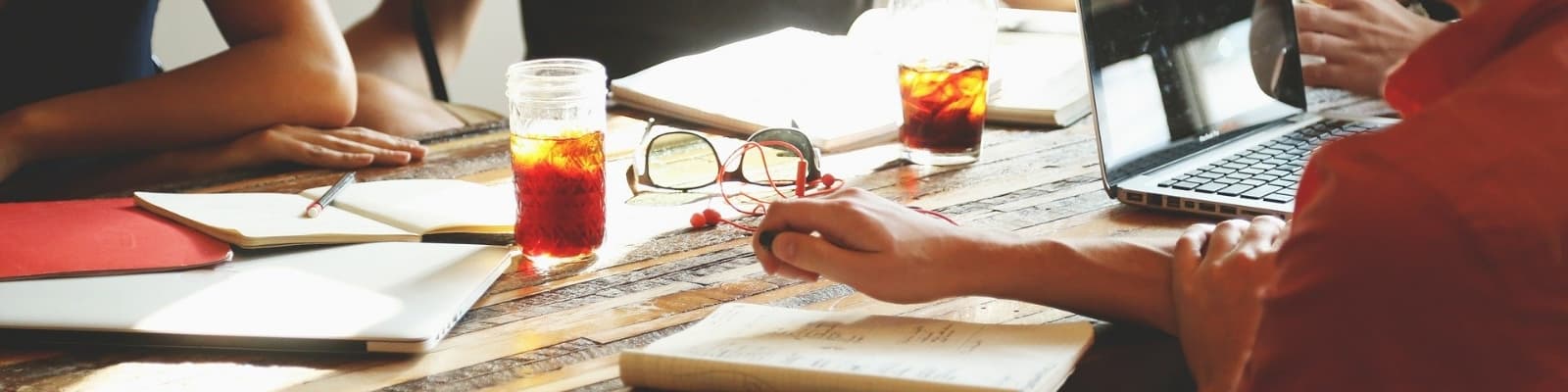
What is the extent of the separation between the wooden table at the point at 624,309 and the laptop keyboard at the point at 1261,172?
0.06m

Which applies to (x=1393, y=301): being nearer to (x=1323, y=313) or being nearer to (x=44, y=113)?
(x=1323, y=313)

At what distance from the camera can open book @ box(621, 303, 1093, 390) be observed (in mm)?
799

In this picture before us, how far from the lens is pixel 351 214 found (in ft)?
4.02

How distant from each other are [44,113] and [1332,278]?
147 cm

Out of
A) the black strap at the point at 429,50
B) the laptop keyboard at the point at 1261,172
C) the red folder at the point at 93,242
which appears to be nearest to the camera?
the red folder at the point at 93,242

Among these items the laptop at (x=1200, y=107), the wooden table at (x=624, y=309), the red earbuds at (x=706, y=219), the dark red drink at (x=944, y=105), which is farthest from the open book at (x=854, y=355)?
the dark red drink at (x=944, y=105)

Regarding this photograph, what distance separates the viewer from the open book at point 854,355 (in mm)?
799

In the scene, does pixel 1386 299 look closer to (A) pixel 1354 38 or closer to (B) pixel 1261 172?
(B) pixel 1261 172

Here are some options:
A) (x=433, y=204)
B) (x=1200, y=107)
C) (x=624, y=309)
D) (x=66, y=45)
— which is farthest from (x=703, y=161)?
(x=66, y=45)

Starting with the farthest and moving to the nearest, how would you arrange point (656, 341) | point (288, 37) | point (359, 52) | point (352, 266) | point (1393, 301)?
point (359, 52) → point (288, 37) → point (352, 266) → point (656, 341) → point (1393, 301)

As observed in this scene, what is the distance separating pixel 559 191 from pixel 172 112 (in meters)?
0.72

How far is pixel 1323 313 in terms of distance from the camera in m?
0.62

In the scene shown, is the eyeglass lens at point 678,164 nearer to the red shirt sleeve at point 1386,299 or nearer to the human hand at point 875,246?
the human hand at point 875,246

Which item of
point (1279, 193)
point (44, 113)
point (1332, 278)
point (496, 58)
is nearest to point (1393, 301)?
point (1332, 278)
